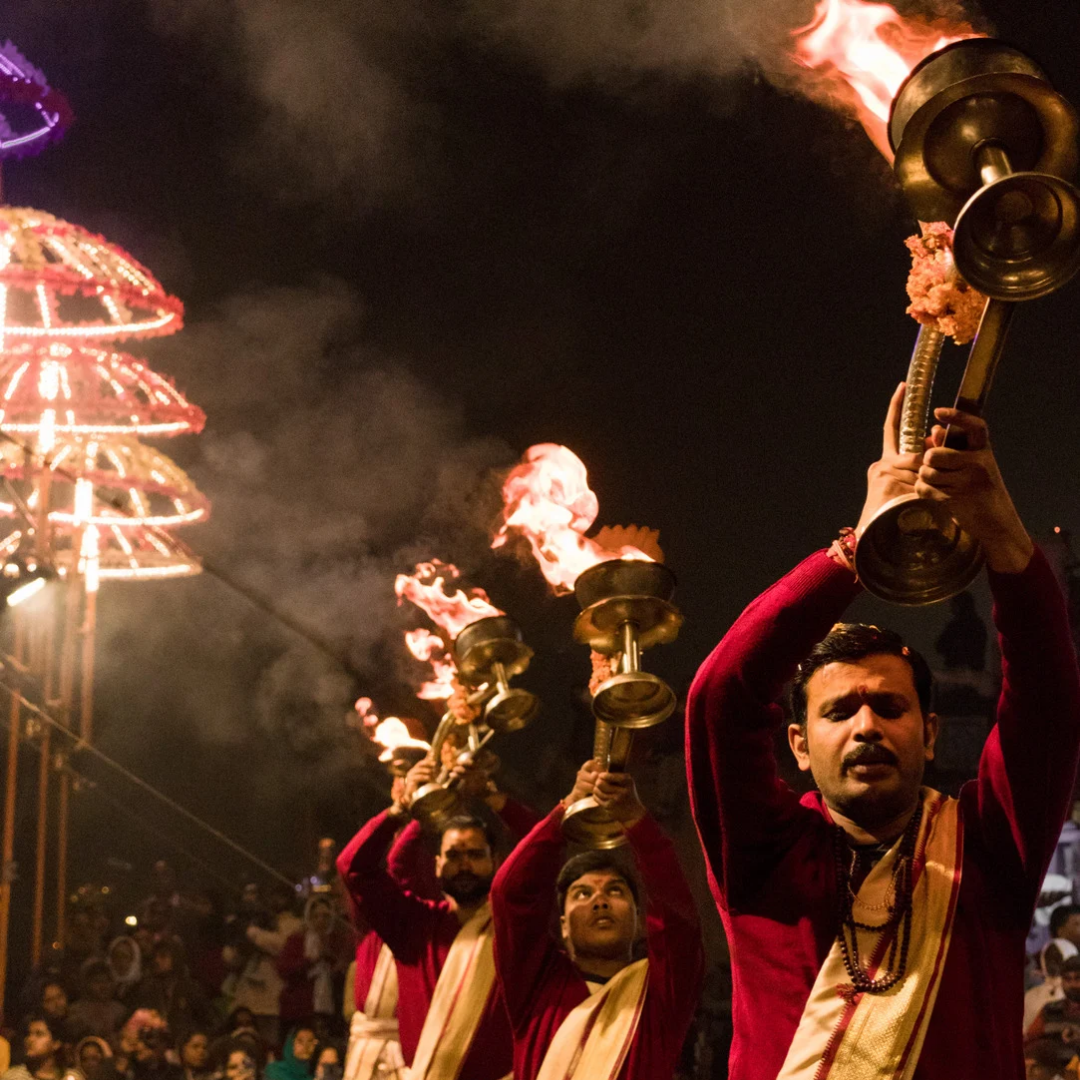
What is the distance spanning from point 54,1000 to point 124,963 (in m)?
0.70

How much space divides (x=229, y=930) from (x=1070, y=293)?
7.72m

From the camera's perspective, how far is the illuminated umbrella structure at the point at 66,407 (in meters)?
12.8

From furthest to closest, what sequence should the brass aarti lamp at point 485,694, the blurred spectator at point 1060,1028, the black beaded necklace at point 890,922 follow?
the blurred spectator at point 1060,1028, the brass aarti lamp at point 485,694, the black beaded necklace at point 890,922

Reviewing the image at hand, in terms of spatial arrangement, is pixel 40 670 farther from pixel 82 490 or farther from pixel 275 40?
pixel 275 40

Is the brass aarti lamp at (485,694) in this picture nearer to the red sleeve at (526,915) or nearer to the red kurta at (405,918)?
the red kurta at (405,918)

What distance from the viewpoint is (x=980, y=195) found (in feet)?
6.15

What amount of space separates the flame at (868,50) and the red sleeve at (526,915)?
2.60 m

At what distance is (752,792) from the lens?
8.02ft

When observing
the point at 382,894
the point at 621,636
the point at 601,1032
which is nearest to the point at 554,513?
the point at 621,636

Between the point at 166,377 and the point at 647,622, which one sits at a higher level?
the point at 166,377

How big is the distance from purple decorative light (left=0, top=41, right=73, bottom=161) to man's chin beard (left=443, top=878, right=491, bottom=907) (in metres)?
9.32

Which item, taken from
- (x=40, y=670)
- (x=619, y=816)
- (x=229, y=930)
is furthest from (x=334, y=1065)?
(x=40, y=670)

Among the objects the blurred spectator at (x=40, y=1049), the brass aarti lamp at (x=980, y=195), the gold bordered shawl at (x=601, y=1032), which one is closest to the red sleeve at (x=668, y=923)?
the gold bordered shawl at (x=601, y=1032)

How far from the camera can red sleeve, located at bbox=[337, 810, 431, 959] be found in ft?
A: 21.0
